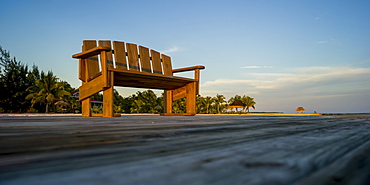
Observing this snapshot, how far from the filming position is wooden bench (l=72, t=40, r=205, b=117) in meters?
3.06

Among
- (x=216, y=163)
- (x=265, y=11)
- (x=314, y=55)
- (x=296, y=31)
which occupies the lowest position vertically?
(x=216, y=163)

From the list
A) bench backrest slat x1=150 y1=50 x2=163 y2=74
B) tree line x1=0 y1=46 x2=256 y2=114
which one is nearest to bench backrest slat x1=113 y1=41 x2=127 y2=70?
bench backrest slat x1=150 y1=50 x2=163 y2=74

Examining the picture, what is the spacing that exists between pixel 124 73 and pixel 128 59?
3.09ft

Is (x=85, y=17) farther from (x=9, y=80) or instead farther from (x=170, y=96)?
(x=170, y=96)

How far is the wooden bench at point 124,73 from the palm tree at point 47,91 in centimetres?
1047

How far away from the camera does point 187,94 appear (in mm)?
4312

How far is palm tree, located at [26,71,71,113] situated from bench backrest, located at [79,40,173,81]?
10.4 meters

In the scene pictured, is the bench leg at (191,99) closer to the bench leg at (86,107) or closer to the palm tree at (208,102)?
the bench leg at (86,107)

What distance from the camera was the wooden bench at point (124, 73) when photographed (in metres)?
3.06

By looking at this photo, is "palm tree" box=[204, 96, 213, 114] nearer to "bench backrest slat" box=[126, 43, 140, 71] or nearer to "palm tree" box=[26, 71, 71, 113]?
"palm tree" box=[26, 71, 71, 113]

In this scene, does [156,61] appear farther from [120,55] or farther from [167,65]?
[120,55]

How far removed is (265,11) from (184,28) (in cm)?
507

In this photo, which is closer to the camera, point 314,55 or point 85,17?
point 85,17

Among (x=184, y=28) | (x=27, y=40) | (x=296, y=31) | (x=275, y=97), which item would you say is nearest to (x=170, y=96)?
(x=184, y=28)
